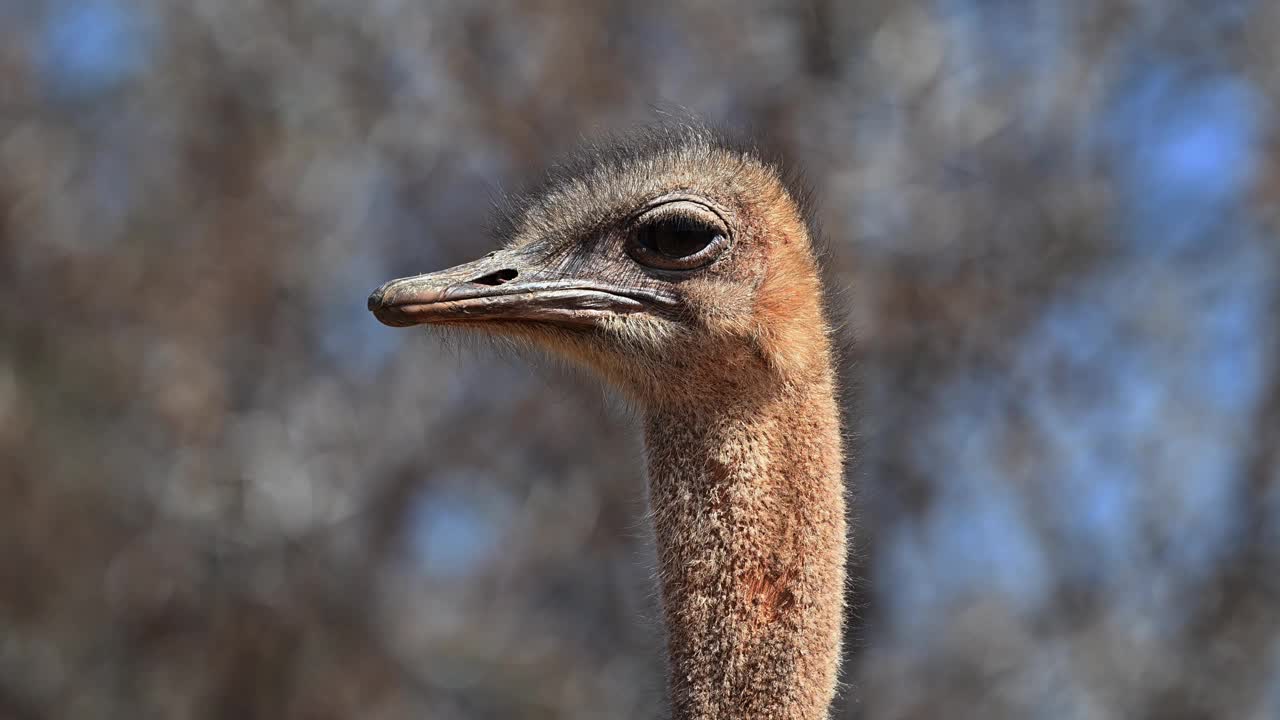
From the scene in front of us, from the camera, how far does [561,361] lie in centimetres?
354

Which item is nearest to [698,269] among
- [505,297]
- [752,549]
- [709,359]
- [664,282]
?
[664,282]

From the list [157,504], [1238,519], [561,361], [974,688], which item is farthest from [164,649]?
[561,361]

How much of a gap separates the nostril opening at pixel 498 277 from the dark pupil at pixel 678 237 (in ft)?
0.92

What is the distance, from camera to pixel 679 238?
128 inches

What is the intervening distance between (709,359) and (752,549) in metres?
0.42

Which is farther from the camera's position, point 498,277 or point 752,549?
point 498,277

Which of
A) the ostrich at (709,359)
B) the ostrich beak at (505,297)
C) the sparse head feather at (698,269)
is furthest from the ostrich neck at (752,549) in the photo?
the ostrich beak at (505,297)

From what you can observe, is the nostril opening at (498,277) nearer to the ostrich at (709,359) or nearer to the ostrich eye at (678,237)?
the ostrich at (709,359)

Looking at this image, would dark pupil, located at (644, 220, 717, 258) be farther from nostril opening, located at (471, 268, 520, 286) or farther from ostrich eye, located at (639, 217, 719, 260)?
nostril opening, located at (471, 268, 520, 286)

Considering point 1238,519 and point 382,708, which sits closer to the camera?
point 1238,519

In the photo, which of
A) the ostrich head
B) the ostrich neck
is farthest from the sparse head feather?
the ostrich neck

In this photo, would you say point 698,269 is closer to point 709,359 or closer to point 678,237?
point 678,237

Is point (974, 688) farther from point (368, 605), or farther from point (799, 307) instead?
point (799, 307)

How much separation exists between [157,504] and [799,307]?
981 centimetres
